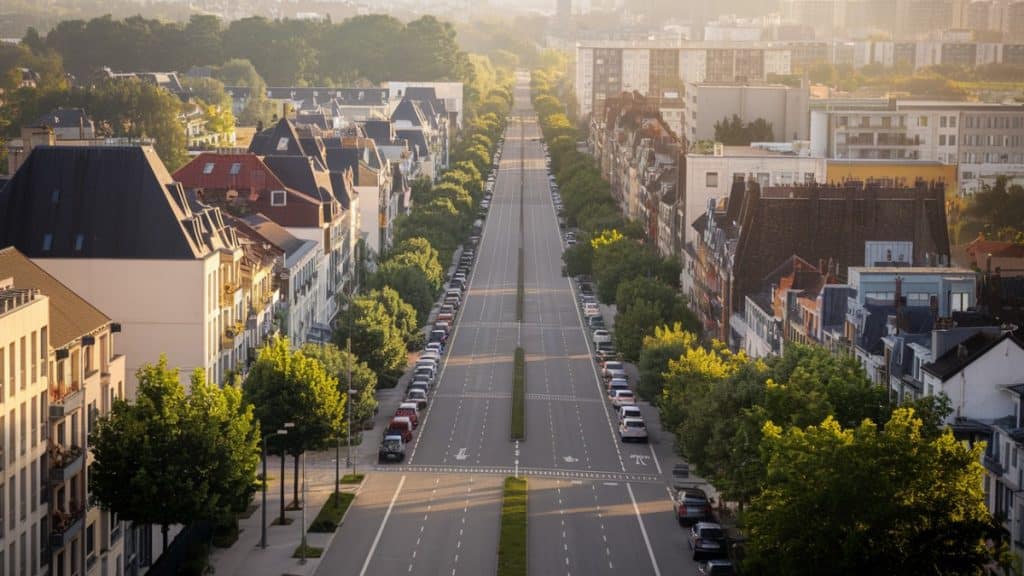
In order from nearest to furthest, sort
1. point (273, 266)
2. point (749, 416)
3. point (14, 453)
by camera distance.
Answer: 1. point (14, 453)
2. point (749, 416)
3. point (273, 266)

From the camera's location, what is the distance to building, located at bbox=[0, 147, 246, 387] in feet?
301

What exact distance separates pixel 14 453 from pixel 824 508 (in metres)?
26.2

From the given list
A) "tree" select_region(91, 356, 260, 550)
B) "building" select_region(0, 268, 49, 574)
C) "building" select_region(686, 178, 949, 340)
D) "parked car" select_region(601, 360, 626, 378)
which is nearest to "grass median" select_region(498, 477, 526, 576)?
"tree" select_region(91, 356, 260, 550)

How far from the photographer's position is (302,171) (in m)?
140

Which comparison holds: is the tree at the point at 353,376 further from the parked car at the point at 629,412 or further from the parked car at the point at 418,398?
the parked car at the point at 629,412

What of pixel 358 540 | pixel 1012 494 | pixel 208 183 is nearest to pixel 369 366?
pixel 208 183

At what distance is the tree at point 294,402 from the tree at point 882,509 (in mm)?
28835

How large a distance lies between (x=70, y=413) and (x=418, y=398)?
4829 centimetres

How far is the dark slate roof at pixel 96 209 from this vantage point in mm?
92125

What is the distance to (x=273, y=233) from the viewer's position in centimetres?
12631

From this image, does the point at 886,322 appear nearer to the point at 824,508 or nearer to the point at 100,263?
the point at 824,508

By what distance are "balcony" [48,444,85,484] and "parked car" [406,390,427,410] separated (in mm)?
46265

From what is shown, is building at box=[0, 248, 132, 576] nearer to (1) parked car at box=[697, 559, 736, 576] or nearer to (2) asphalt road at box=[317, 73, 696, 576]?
(2) asphalt road at box=[317, 73, 696, 576]

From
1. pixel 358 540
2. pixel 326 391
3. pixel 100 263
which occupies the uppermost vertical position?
pixel 100 263
